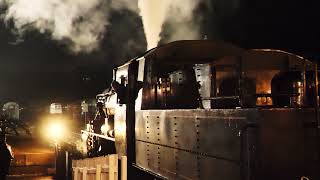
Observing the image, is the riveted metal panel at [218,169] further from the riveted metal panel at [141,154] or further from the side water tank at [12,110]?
the side water tank at [12,110]

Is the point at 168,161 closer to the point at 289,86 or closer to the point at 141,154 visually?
the point at 141,154

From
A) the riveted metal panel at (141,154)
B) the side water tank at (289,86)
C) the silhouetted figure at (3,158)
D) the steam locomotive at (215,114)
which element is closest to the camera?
the steam locomotive at (215,114)

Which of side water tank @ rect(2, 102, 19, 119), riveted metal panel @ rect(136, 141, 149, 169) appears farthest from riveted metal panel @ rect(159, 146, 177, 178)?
side water tank @ rect(2, 102, 19, 119)

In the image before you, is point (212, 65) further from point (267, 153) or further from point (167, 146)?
point (267, 153)

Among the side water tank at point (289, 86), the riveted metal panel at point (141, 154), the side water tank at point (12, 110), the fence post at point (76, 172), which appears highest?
the side water tank at point (289, 86)

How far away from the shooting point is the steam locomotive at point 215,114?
4.59 m

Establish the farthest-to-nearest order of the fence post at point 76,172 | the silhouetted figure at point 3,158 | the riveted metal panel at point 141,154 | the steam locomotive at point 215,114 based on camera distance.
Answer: the silhouetted figure at point 3,158 < the fence post at point 76,172 < the riveted metal panel at point 141,154 < the steam locomotive at point 215,114

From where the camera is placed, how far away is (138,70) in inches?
369

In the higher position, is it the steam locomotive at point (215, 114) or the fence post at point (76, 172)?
the steam locomotive at point (215, 114)

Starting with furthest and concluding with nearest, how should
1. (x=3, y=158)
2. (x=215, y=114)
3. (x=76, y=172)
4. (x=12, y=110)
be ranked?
1. (x=12, y=110)
2. (x=3, y=158)
3. (x=76, y=172)
4. (x=215, y=114)

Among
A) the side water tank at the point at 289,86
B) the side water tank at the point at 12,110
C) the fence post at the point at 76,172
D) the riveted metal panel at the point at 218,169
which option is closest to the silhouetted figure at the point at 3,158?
the fence post at the point at 76,172

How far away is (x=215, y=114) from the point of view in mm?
5465

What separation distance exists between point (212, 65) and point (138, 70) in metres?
2.57

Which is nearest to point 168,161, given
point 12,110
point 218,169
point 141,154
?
point 141,154
